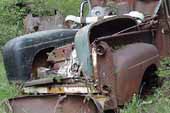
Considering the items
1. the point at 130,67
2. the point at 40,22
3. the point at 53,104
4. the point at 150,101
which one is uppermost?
the point at 40,22

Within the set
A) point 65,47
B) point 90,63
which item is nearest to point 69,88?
point 90,63

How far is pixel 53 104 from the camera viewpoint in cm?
501

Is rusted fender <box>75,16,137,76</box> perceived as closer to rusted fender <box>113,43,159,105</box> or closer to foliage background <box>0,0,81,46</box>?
rusted fender <box>113,43,159,105</box>

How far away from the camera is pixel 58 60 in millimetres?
5863

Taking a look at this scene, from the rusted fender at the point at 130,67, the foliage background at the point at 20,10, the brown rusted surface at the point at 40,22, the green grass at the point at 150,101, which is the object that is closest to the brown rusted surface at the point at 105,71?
the rusted fender at the point at 130,67

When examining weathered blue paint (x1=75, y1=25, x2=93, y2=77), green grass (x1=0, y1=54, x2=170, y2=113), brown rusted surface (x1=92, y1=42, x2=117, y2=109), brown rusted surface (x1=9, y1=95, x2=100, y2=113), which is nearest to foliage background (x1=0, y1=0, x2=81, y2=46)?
green grass (x1=0, y1=54, x2=170, y2=113)

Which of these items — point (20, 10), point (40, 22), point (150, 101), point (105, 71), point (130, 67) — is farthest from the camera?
point (20, 10)

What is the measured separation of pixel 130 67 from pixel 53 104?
0.97 metres

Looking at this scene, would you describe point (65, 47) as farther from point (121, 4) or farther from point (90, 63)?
point (121, 4)

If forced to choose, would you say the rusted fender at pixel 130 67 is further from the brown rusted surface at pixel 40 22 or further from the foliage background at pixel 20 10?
the foliage background at pixel 20 10

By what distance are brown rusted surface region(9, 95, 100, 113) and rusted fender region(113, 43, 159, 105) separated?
1.33 ft

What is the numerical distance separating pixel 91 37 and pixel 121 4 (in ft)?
6.56

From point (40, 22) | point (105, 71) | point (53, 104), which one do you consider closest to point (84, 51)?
point (105, 71)

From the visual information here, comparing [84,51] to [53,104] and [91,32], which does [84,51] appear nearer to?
[91,32]
